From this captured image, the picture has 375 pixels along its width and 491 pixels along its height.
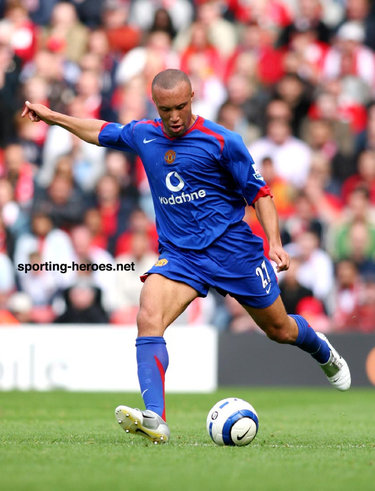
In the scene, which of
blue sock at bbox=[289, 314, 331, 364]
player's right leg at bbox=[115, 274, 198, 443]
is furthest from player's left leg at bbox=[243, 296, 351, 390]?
player's right leg at bbox=[115, 274, 198, 443]

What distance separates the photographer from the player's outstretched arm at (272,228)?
248 inches

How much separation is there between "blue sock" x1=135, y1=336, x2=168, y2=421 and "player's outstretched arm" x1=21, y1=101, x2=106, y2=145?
1.50m

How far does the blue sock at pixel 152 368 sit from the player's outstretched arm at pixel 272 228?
2.92 ft

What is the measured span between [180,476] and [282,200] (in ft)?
31.2

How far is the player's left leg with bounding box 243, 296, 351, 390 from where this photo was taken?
7035mm

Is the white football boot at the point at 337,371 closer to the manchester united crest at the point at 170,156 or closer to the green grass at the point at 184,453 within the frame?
the green grass at the point at 184,453

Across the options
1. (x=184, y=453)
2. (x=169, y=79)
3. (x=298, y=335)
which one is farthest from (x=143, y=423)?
(x=169, y=79)

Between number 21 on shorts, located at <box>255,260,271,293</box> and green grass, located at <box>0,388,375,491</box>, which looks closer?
green grass, located at <box>0,388,375,491</box>

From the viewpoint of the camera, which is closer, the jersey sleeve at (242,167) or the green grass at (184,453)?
the green grass at (184,453)

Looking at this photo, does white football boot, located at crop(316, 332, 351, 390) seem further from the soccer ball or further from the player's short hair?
the player's short hair

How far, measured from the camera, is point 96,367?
12.7m

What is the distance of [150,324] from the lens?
6.36 meters

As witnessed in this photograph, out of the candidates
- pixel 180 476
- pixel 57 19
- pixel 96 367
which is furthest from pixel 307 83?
pixel 180 476

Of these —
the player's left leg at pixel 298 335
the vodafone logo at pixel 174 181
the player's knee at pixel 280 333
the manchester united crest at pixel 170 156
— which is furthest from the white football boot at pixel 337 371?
the manchester united crest at pixel 170 156
